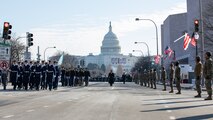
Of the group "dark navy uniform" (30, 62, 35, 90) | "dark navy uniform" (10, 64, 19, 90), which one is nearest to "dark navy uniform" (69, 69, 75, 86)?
"dark navy uniform" (30, 62, 35, 90)

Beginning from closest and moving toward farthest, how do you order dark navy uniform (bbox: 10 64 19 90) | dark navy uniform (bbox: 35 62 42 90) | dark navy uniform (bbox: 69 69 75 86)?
dark navy uniform (bbox: 10 64 19 90) → dark navy uniform (bbox: 35 62 42 90) → dark navy uniform (bbox: 69 69 75 86)

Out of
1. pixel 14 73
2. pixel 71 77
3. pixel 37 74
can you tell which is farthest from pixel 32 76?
pixel 71 77

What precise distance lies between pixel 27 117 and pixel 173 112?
15.8 ft

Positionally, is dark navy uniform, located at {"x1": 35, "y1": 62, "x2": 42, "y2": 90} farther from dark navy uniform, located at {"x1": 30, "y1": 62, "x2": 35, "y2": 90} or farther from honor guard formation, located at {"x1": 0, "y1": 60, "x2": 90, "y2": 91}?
dark navy uniform, located at {"x1": 30, "y1": 62, "x2": 35, "y2": 90}

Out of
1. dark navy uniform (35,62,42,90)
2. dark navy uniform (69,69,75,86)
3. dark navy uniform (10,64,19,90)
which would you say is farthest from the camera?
dark navy uniform (69,69,75,86)

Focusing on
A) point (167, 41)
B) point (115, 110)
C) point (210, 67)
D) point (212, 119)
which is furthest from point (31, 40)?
point (167, 41)

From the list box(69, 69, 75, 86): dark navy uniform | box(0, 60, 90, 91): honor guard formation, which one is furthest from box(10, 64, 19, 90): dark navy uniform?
box(69, 69, 75, 86): dark navy uniform

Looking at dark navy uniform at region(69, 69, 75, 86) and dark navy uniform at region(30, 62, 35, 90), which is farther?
dark navy uniform at region(69, 69, 75, 86)

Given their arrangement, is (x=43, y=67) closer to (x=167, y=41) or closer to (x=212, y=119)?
(x=212, y=119)

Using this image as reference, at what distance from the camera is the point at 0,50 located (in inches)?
1334

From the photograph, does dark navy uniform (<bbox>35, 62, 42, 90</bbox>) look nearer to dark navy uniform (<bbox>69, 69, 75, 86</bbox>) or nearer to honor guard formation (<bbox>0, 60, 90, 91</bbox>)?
honor guard formation (<bbox>0, 60, 90, 91</bbox>)

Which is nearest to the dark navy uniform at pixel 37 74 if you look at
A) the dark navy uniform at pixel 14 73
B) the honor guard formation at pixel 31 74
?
the honor guard formation at pixel 31 74

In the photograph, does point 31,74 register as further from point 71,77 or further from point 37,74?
point 71,77

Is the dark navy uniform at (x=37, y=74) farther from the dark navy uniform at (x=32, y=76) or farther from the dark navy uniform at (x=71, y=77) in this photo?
the dark navy uniform at (x=71, y=77)
